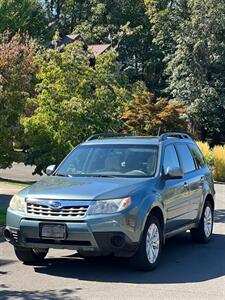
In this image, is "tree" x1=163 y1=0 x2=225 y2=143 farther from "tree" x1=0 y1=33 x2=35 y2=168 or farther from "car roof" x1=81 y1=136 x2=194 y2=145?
"car roof" x1=81 y1=136 x2=194 y2=145

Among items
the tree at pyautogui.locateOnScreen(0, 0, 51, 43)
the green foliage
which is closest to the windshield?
the green foliage

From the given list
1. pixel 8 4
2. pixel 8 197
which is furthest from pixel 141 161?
pixel 8 4

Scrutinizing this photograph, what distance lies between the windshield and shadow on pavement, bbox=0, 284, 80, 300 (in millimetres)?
2149

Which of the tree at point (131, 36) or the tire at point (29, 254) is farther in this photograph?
the tree at point (131, 36)

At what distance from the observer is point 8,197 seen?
15.5 meters

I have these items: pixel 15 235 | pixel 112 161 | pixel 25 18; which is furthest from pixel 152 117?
pixel 25 18

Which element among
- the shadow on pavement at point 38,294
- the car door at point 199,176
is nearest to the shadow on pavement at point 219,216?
the car door at point 199,176

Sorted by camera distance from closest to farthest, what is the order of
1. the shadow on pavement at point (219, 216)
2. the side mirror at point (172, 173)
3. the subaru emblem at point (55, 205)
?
the subaru emblem at point (55, 205)
the side mirror at point (172, 173)
the shadow on pavement at point (219, 216)

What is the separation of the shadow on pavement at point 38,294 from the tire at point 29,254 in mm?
1246

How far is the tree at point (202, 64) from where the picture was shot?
39125mm

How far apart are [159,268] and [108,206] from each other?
1.34m

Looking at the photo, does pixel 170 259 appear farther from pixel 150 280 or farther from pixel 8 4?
pixel 8 4

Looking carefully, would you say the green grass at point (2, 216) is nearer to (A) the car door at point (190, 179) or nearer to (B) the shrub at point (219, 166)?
(A) the car door at point (190, 179)

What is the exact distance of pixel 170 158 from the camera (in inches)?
366
